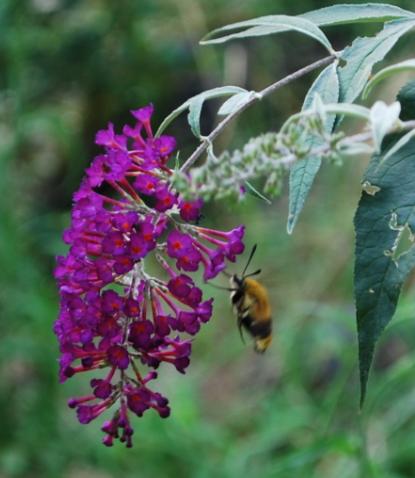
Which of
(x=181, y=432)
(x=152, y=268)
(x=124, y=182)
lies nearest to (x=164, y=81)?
(x=152, y=268)

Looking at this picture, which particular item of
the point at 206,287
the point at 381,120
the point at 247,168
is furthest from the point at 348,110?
the point at 206,287

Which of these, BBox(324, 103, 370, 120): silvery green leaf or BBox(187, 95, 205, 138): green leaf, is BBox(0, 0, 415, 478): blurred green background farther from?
BBox(324, 103, 370, 120): silvery green leaf

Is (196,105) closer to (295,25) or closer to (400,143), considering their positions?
(295,25)

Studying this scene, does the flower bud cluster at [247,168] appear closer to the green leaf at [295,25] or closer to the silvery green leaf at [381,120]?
the silvery green leaf at [381,120]

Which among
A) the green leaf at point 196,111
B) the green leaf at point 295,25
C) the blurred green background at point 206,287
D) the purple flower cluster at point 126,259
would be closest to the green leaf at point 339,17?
the green leaf at point 295,25

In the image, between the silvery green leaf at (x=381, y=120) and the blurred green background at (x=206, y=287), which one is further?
the blurred green background at (x=206, y=287)

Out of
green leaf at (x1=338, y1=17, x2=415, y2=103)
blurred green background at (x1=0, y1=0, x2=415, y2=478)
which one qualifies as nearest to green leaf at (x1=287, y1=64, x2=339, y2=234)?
green leaf at (x1=338, y1=17, x2=415, y2=103)

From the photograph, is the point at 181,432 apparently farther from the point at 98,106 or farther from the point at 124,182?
the point at 98,106
